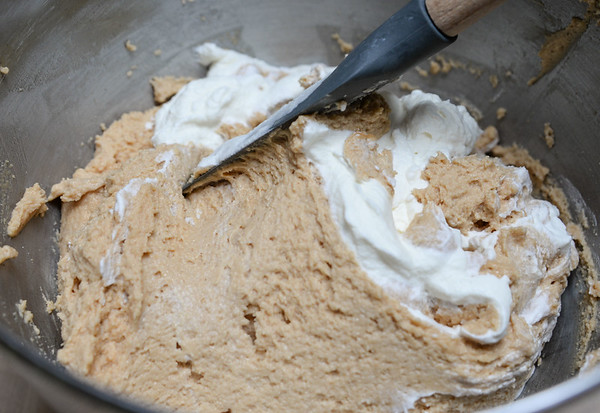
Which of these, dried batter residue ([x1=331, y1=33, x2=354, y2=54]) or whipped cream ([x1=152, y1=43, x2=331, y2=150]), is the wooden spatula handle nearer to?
whipped cream ([x1=152, y1=43, x2=331, y2=150])

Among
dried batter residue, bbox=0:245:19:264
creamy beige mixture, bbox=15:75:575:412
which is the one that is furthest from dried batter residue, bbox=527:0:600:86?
dried batter residue, bbox=0:245:19:264

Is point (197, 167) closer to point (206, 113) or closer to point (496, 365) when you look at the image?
point (206, 113)

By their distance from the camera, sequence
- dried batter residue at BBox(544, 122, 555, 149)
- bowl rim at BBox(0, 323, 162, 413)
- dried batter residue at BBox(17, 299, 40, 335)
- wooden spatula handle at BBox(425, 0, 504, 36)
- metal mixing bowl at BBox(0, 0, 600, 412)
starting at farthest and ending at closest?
dried batter residue at BBox(544, 122, 555, 149), metal mixing bowl at BBox(0, 0, 600, 412), dried batter residue at BBox(17, 299, 40, 335), wooden spatula handle at BBox(425, 0, 504, 36), bowl rim at BBox(0, 323, 162, 413)

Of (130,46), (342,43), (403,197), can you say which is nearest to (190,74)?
Answer: (130,46)

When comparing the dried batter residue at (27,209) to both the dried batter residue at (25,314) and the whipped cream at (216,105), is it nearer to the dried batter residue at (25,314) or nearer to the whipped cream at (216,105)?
the dried batter residue at (25,314)

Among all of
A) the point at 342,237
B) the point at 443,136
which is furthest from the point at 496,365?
the point at 443,136

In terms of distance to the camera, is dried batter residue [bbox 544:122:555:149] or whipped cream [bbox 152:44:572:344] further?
dried batter residue [bbox 544:122:555:149]

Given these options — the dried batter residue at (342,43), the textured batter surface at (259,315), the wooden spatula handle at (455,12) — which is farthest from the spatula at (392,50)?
the dried batter residue at (342,43)
